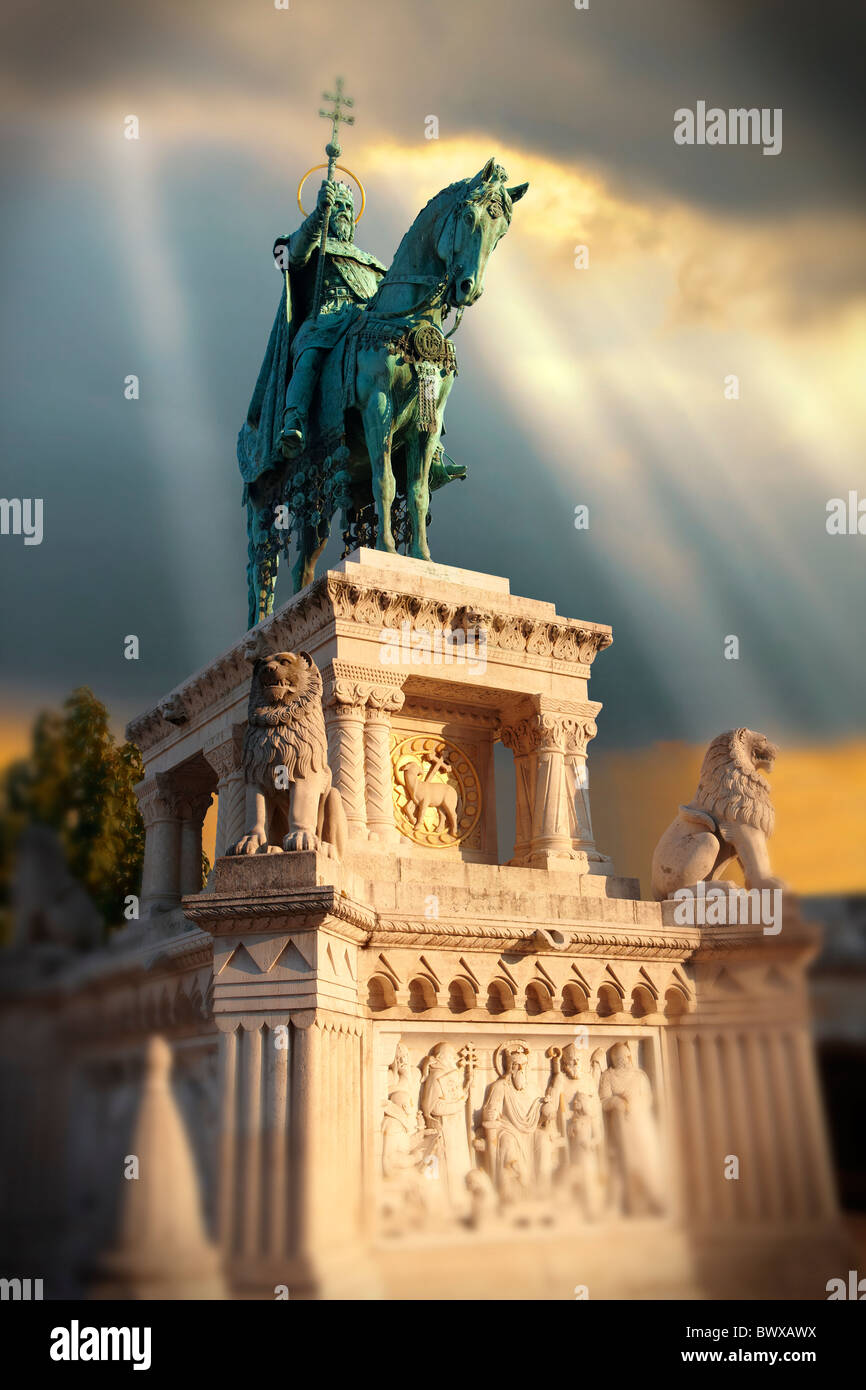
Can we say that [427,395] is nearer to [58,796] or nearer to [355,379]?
[355,379]

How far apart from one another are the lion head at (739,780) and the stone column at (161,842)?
8.06 metres

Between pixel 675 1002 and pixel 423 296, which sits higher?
pixel 423 296

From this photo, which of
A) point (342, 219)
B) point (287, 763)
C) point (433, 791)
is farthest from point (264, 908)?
point (342, 219)

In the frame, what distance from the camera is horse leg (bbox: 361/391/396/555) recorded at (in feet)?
54.3

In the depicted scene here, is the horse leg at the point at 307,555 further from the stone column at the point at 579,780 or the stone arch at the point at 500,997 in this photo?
the stone arch at the point at 500,997

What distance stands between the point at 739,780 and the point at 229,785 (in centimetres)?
Result: 671

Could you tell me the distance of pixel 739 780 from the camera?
42.5 feet

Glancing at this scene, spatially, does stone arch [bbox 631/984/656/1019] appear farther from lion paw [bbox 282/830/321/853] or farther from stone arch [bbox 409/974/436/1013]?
lion paw [bbox 282/830/321/853]

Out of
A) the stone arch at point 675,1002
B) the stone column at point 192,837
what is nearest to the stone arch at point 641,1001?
the stone arch at point 675,1002

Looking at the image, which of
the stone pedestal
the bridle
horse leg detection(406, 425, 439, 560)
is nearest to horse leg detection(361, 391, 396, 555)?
horse leg detection(406, 425, 439, 560)

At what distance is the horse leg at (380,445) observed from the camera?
16.5 meters

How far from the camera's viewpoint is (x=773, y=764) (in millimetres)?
13047

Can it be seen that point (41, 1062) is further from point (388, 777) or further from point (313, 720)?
point (388, 777)
